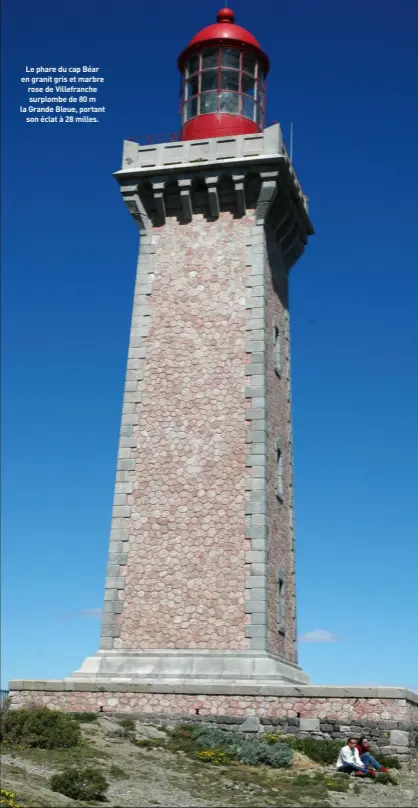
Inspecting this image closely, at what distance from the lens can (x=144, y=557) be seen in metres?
21.4

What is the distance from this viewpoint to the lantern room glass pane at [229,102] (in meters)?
25.5

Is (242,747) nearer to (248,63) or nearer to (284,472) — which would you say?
(284,472)

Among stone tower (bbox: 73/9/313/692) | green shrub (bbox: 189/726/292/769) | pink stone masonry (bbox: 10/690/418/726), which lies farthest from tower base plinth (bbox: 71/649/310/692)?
green shrub (bbox: 189/726/292/769)

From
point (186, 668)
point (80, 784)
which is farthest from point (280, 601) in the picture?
point (80, 784)

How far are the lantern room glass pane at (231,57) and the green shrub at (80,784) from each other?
19746 millimetres

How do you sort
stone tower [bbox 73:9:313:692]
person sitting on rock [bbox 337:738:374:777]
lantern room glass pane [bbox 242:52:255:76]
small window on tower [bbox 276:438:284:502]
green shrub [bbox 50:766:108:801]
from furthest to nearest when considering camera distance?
lantern room glass pane [bbox 242:52:255:76]
small window on tower [bbox 276:438:284:502]
stone tower [bbox 73:9:313:692]
person sitting on rock [bbox 337:738:374:777]
green shrub [bbox 50:766:108:801]

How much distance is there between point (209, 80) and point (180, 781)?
19.2m

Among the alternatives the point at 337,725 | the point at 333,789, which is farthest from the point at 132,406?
the point at 333,789

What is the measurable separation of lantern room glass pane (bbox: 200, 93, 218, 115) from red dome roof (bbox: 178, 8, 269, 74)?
1.48 m

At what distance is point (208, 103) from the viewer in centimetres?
2569

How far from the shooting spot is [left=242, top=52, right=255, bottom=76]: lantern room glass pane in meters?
25.9

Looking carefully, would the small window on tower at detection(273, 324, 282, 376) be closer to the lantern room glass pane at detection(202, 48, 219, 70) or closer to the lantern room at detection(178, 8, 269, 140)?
the lantern room at detection(178, 8, 269, 140)

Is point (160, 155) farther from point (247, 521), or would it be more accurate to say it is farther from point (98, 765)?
point (98, 765)

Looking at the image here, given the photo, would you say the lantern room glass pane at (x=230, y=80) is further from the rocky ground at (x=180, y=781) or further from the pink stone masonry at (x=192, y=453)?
the rocky ground at (x=180, y=781)
